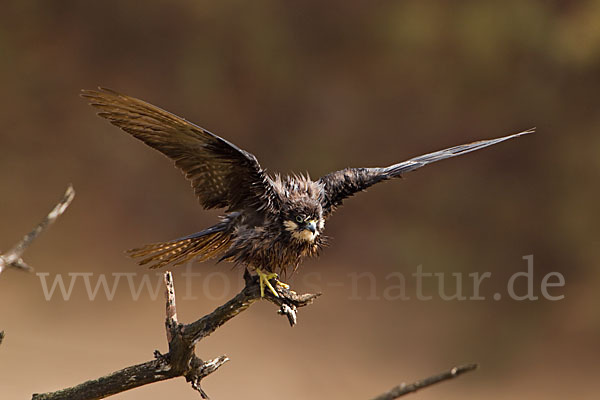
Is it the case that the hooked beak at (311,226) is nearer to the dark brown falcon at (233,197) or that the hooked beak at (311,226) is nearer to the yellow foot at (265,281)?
the dark brown falcon at (233,197)

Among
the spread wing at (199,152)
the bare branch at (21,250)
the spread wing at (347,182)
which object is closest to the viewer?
the bare branch at (21,250)

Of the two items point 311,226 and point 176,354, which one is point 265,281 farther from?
point 176,354

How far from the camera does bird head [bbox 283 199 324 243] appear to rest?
184cm

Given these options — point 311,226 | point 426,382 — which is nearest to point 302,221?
point 311,226

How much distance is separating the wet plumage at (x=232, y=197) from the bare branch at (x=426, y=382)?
2.00 feet

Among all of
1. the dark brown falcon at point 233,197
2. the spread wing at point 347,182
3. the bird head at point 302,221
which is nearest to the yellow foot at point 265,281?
the dark brown falcon at point 233,197

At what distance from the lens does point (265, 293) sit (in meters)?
1.85

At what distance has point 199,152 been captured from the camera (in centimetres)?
186

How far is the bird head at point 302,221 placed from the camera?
184 cm

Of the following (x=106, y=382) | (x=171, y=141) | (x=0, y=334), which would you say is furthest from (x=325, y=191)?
(x=0, y=334)

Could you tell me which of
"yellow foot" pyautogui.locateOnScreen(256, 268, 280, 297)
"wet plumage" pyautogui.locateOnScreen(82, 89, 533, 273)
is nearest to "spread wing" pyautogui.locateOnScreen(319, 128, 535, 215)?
"wet plumage" pyautogui.locateOnScreen(82, 89, 533, 273)

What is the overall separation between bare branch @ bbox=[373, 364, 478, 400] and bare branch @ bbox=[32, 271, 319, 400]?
526 millimetres

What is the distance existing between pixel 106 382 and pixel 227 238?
1.72 ft

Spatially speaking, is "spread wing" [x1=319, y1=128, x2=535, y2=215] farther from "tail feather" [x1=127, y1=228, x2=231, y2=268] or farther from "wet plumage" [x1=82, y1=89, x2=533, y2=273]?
"tail feather" [x1=127, y1=228, x2=231, y2=268]
